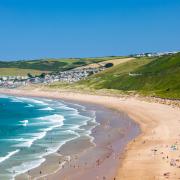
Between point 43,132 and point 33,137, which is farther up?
point 43,132

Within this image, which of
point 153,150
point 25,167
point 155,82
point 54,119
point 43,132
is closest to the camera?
point 25,167

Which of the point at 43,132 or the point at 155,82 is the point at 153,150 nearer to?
the point at 43,132

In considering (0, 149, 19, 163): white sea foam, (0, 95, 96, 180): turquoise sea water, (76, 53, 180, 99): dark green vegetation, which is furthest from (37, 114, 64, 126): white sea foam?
(76, 53, 180, 99): dark green vegetation

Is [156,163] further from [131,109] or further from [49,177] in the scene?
[131,109]

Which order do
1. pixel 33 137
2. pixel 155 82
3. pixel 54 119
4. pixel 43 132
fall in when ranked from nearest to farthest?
pixel 33 137 < pixel 43 132 < pixel 54 119 < pixel 155 82

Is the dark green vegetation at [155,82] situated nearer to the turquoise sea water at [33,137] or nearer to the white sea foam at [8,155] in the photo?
the turquoise sea water at [33,137]

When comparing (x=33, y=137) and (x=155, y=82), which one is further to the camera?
(x=155, y=82)

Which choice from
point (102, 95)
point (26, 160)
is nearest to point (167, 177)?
point (26, 160)

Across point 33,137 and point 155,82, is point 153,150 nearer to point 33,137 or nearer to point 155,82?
point 33,137

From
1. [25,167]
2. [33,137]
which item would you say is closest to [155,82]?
[33,137]

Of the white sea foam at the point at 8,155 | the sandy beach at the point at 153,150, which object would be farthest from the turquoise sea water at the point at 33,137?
the sandy beach at the point at 153,150

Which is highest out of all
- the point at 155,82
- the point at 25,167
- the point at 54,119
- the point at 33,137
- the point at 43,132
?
the point at 155,82
